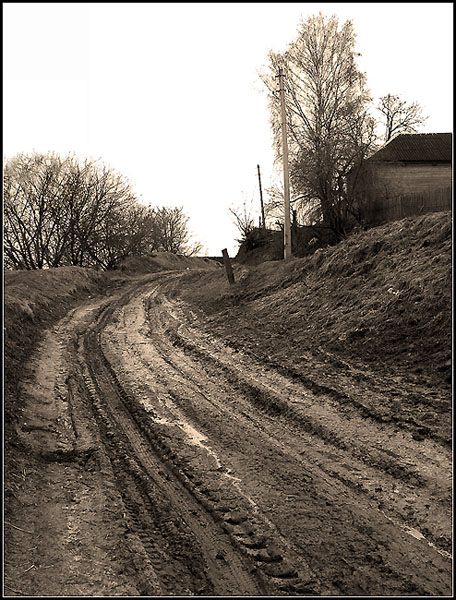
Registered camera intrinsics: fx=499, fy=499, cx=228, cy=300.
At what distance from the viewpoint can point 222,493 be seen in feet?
17.4

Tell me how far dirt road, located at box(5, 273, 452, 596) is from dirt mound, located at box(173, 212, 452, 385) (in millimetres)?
1060

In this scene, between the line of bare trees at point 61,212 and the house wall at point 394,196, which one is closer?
the house wall at point 394,196

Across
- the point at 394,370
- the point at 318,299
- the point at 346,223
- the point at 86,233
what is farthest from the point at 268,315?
the point at 86,233

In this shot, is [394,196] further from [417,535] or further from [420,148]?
[417,535]

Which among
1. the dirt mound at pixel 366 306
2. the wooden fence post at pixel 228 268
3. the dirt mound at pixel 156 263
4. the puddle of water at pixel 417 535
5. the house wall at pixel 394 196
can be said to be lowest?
the puddle of water at pixel 417 535

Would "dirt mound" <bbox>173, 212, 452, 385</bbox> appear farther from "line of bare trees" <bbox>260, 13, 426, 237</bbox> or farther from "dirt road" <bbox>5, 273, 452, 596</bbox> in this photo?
"line of bare trees" <bbox>260, 13, 426, 237</bbox>

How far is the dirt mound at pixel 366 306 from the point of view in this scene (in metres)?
8.32

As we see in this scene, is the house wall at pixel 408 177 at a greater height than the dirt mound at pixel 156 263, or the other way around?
the house wall at pixel 408 177

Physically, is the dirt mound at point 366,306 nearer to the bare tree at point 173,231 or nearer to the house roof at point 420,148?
the house roof at point 420,148

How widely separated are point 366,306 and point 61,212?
2066 centimetres

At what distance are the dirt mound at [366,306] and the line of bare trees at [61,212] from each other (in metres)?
14.7

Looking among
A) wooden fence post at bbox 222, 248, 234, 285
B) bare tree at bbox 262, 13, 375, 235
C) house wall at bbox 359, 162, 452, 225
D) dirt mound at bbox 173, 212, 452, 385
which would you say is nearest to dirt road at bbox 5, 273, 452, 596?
dirt mound at bbox 173, 212, 452, 385

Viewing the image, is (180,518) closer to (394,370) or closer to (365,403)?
(365,403)

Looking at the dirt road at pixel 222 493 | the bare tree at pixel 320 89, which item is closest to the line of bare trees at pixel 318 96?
the bare tree at pixel 320 89
